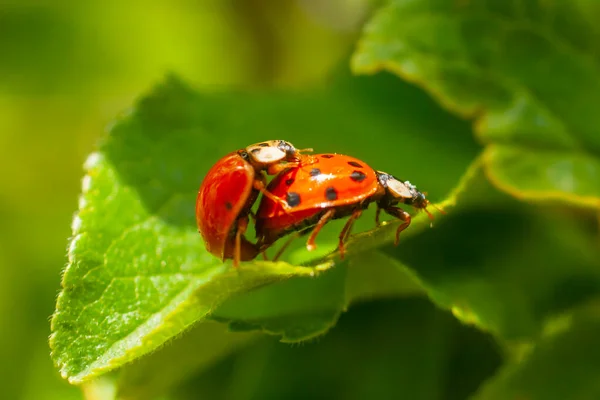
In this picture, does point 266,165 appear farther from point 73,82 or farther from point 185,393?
point 73,82

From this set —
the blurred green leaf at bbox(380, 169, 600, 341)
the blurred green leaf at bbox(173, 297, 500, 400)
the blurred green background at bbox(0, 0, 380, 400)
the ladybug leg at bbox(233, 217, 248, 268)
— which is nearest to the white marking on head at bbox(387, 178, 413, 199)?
the blurred green leaf at bbox(380, 169, 600, 341)

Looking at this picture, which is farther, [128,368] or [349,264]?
[128,368]

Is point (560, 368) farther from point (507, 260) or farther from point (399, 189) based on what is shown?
point (399, 189)

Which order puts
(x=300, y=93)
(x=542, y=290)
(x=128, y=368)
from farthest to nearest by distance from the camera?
1. (x=300, y=93)
2. (x=542, y=290)
3. (x=128, y=368)

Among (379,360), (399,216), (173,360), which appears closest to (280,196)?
(399,216)

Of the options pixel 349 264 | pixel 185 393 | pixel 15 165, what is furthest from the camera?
pixel 15 165

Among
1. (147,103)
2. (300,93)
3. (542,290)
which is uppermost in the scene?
(147,103)

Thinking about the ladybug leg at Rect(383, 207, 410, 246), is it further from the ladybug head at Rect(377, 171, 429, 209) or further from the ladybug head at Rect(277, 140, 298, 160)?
the ladybug head at Rect(277, 140, 298, 160)

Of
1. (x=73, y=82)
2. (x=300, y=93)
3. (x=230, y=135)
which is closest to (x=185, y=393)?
(x=230, y=135)
